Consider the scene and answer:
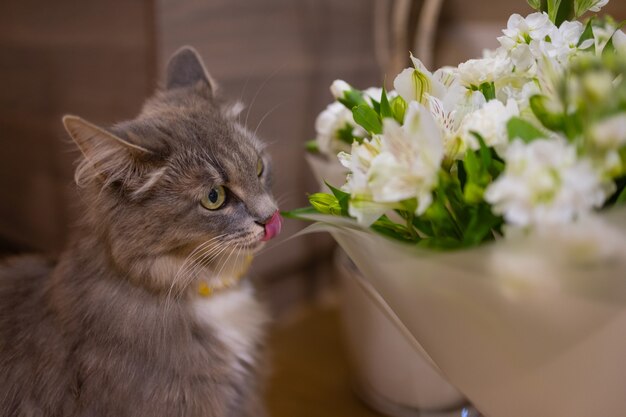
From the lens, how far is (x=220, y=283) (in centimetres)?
97

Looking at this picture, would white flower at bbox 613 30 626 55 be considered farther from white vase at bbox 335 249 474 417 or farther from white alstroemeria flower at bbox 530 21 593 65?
white vase at bbox 335 249 474 417

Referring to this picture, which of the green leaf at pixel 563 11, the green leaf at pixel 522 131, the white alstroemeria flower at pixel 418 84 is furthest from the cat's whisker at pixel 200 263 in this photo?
the green leaf at pixel 563 11

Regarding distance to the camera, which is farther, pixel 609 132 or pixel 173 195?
pixel 173 195

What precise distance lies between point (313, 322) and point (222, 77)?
690 millimetres

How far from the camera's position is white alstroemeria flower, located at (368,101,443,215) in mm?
558

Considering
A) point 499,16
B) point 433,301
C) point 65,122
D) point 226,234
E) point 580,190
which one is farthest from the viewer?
point 499,16

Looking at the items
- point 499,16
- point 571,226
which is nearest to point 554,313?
point 571,226

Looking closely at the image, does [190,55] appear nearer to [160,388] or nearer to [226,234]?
[226,234]

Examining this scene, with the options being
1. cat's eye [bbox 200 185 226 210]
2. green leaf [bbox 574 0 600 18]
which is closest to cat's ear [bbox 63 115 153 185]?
cat's eye [bbox 200 185 226 210]

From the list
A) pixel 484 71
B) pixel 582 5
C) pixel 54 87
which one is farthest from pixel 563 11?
pixel 54 87

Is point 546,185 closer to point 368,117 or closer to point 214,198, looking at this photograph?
point 368,117

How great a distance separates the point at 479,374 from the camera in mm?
646

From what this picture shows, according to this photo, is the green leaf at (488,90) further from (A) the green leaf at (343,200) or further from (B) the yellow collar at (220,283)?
(B) the yellow collar at (220,283)

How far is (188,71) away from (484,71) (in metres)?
0.57
